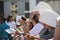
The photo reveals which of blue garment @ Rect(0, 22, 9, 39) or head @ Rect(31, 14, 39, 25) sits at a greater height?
head @ Rect(31, 14, 39, 25)

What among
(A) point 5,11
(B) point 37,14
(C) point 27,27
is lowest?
(A) point 5,11

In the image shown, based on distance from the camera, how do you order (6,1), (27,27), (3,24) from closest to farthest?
(27,27)
(3,24)
(6,1)

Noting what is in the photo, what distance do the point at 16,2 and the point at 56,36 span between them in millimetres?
8960

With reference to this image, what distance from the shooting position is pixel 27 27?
3.34 meters

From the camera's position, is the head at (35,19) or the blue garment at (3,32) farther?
the blue garment at (3,32)

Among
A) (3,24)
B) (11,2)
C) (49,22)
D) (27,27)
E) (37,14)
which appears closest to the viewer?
(49,22)

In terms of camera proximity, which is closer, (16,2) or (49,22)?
(49,22)

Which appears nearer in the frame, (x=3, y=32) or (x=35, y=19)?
(x=35, y=19)

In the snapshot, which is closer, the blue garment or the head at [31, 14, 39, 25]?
the head at [31, 14, 39, 25]

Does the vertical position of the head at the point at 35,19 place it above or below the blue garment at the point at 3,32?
above

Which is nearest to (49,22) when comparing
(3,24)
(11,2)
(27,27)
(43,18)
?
(43,18)

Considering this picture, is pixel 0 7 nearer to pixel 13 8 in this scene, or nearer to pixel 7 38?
pixel 13 8

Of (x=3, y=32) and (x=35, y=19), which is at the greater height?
(x=35, y=19)

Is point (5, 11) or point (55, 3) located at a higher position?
point (55, 3)
